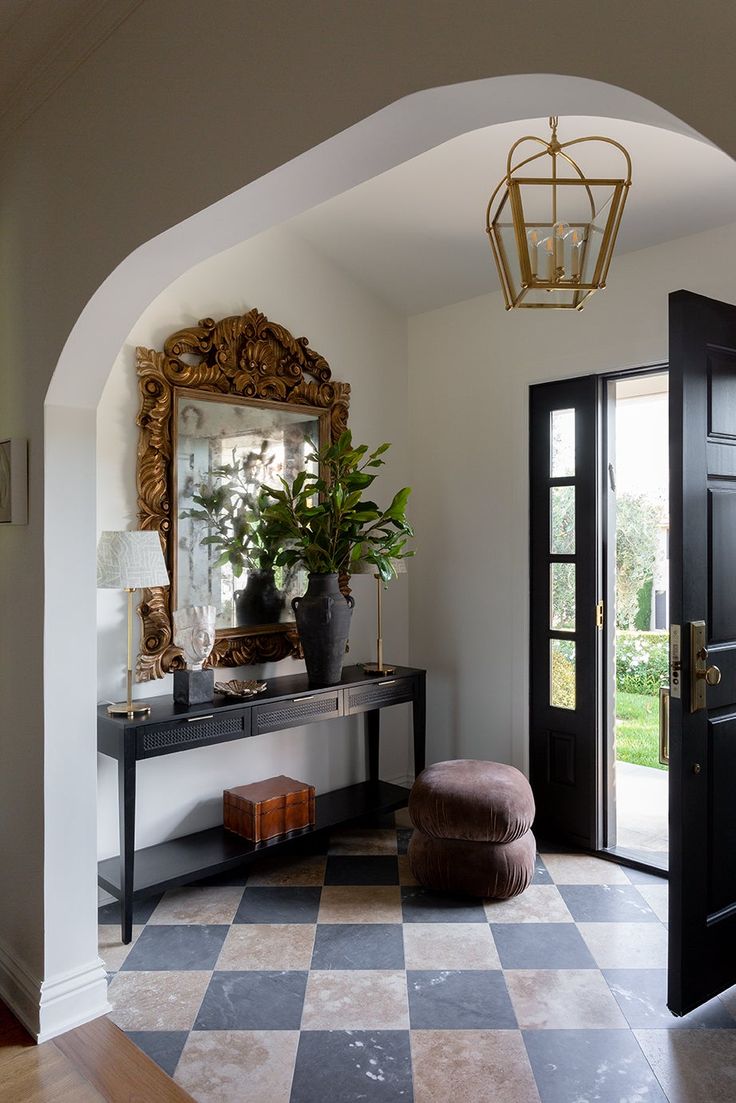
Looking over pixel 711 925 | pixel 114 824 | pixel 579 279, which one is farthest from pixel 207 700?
pixel 579 279

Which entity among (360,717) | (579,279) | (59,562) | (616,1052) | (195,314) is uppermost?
(195,314)

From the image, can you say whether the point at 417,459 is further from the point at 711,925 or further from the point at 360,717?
the point at 711,925

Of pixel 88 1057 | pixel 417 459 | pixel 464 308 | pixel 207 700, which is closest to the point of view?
pixel 88 1057

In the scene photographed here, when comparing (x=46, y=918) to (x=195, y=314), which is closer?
(x=46, y=918)

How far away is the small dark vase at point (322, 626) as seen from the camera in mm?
3566

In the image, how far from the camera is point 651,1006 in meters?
2.49

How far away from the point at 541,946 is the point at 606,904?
464 millimetres

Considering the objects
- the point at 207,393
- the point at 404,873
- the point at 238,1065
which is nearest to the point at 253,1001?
the point at 238,1065

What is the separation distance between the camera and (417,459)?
450 cm

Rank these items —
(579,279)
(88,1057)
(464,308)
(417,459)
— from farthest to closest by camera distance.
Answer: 1. (417,459)
2. (464,308)
3. (88,1057)
4. (579,279)

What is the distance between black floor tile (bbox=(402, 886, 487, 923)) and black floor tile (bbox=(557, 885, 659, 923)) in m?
0.38

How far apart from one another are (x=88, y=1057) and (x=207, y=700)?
4.26ft

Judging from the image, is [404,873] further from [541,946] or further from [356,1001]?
[356,1001]

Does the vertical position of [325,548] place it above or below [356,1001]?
above
